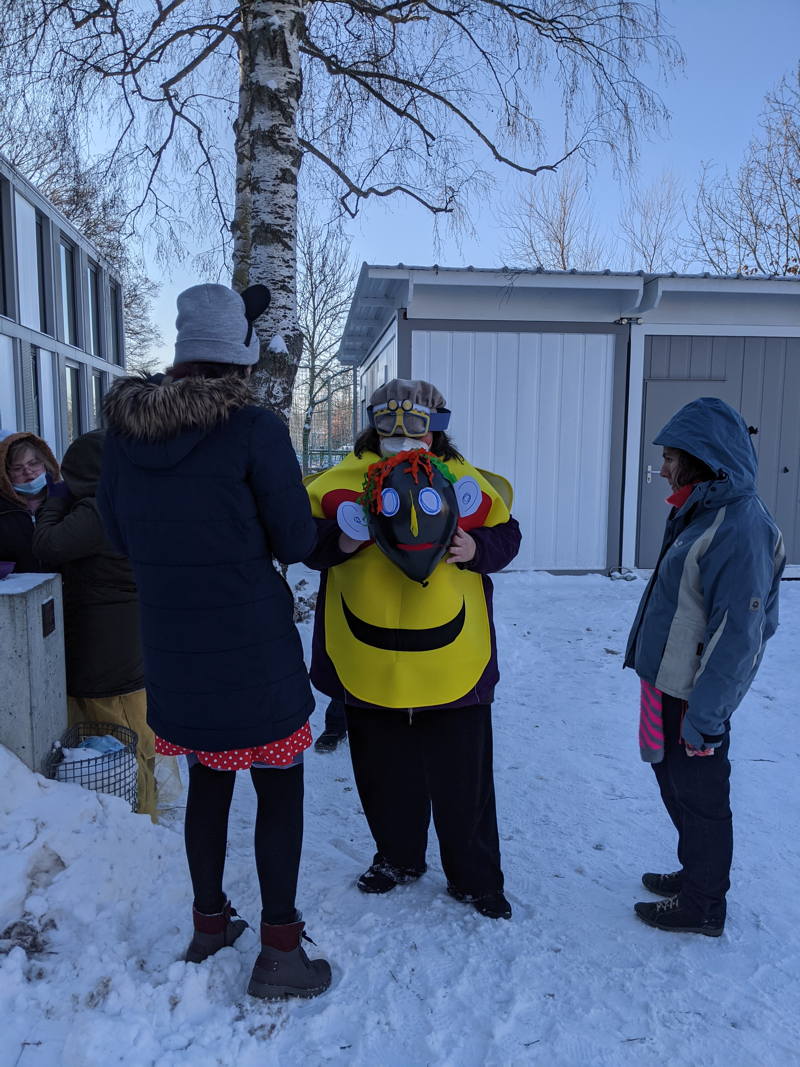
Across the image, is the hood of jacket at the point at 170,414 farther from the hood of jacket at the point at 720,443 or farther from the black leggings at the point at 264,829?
the hood of jacket at the point at 720,443

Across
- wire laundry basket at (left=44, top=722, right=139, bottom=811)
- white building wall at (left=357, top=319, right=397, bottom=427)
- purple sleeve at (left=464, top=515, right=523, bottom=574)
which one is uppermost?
white building wall at (left=357, top=319, right=397, bottom=427)

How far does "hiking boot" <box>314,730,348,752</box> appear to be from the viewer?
3711 mm

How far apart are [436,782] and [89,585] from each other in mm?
1416

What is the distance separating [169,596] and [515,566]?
20.6 ft

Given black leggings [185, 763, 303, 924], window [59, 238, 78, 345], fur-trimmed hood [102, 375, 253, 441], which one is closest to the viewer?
fur-trimmed hood [102, 375, 253, 441]

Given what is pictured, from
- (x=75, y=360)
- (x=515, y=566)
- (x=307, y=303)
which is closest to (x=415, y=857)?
(x=515, y=566)

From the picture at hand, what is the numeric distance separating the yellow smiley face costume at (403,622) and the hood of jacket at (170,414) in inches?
22.6

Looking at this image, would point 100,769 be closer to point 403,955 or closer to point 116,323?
point 403,955

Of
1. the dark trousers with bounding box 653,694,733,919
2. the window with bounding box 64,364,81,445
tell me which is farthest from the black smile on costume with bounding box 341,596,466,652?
the window with bounding box 64,364,81,445

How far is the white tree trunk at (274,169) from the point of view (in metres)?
4.79

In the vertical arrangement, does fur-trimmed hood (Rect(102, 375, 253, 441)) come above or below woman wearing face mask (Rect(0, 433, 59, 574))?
above

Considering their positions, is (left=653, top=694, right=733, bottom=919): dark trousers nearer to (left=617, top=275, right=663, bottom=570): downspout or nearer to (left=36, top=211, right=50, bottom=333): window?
(left=617, top=275, right=663, bottom=570): downspout

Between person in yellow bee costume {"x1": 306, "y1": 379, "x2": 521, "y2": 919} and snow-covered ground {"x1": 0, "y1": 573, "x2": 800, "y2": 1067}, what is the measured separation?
238 millimetres

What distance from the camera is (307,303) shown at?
20.8 m
